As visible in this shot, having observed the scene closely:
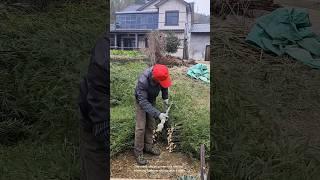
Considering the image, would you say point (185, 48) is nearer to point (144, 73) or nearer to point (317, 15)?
point (144, 73)

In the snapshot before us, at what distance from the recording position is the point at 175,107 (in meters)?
2.36

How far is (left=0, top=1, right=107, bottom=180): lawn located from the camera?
11.2 feet

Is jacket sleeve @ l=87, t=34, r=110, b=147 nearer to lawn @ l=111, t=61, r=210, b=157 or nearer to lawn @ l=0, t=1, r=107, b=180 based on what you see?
lawn @ l=111, t=61, r=210, b=157

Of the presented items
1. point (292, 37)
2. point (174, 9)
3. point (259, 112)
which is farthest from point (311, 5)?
point (174, 9)

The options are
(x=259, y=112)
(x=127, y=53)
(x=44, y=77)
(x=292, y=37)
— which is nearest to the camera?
(x=127, y=53)

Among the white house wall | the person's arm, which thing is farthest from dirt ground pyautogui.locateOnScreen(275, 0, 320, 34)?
the person's arm

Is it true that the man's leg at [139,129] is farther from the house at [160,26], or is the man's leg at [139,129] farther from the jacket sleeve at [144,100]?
the house at [160,26]

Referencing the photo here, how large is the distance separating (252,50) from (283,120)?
0.55m

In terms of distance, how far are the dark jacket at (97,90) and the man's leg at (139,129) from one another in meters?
0.13

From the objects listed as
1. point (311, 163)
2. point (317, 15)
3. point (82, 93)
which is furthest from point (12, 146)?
point (317, 15)

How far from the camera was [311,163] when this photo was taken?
3.15 m

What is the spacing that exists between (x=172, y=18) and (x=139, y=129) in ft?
1.70

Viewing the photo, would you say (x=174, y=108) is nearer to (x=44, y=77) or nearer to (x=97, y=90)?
(x=97, y=90)

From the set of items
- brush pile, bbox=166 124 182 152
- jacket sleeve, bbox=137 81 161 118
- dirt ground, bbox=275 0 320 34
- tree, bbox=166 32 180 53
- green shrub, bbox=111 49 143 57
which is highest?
dirt ground, bbox=275 0 320 34
